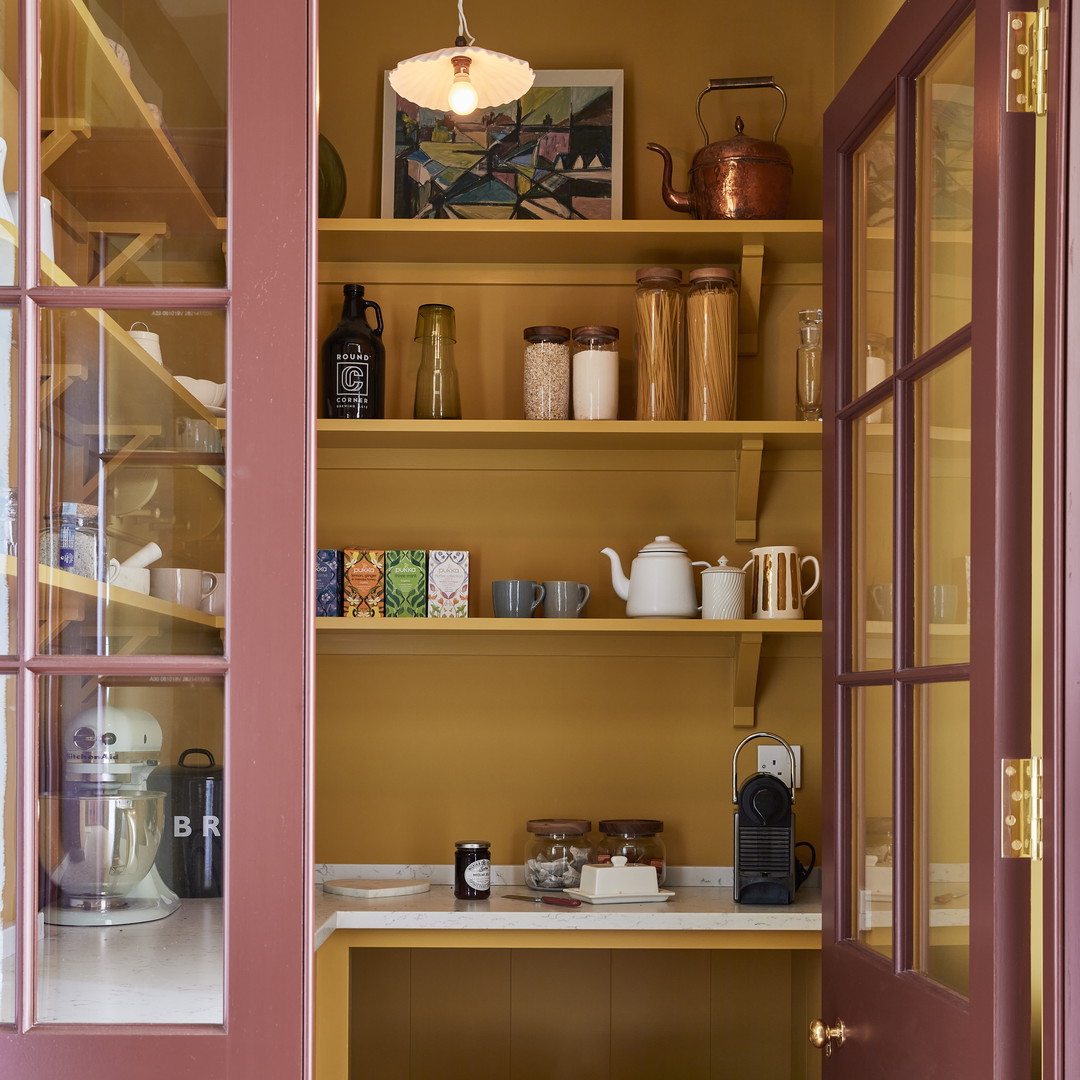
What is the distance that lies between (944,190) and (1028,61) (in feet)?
0.80

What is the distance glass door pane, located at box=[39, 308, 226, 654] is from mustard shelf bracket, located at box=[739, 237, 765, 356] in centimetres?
171

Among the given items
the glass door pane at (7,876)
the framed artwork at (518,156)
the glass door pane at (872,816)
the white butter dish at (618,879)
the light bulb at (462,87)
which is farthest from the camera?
the framed artwork at (518,156)

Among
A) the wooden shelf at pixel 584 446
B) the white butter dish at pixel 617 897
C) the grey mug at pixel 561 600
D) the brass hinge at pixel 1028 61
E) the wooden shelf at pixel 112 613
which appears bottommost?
the white butter dish at pixel 617 897

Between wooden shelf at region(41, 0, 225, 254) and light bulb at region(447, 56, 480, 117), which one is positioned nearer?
wooden shelf at region(41, 0, 225, 254)

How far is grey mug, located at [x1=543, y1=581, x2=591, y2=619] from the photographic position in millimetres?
2699

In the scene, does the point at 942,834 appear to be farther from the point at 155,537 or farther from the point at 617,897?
the point at 617,897

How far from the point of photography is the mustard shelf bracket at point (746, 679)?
8.89 ft

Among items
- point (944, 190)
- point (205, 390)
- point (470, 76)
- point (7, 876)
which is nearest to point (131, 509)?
point (205, 390)

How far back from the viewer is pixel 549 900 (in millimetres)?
2533

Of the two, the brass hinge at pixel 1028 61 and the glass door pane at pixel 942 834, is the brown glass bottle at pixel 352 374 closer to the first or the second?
the glass door pane at pixel 942 834

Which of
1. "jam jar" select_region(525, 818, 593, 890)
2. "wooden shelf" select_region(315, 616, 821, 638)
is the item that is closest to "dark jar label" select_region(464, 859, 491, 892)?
"jam jar" select_region(525, 818, 593, 890)

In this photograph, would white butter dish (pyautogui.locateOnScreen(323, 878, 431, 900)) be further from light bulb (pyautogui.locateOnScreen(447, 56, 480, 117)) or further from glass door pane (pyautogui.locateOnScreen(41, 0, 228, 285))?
glass door pane (pyautogui.locateOnScreen(41, 0, 228, 285))

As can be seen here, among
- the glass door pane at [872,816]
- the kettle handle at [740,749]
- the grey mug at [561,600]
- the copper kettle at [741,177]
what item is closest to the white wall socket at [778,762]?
the kettle handle at [740,749]

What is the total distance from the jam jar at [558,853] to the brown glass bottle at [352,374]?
965mm
